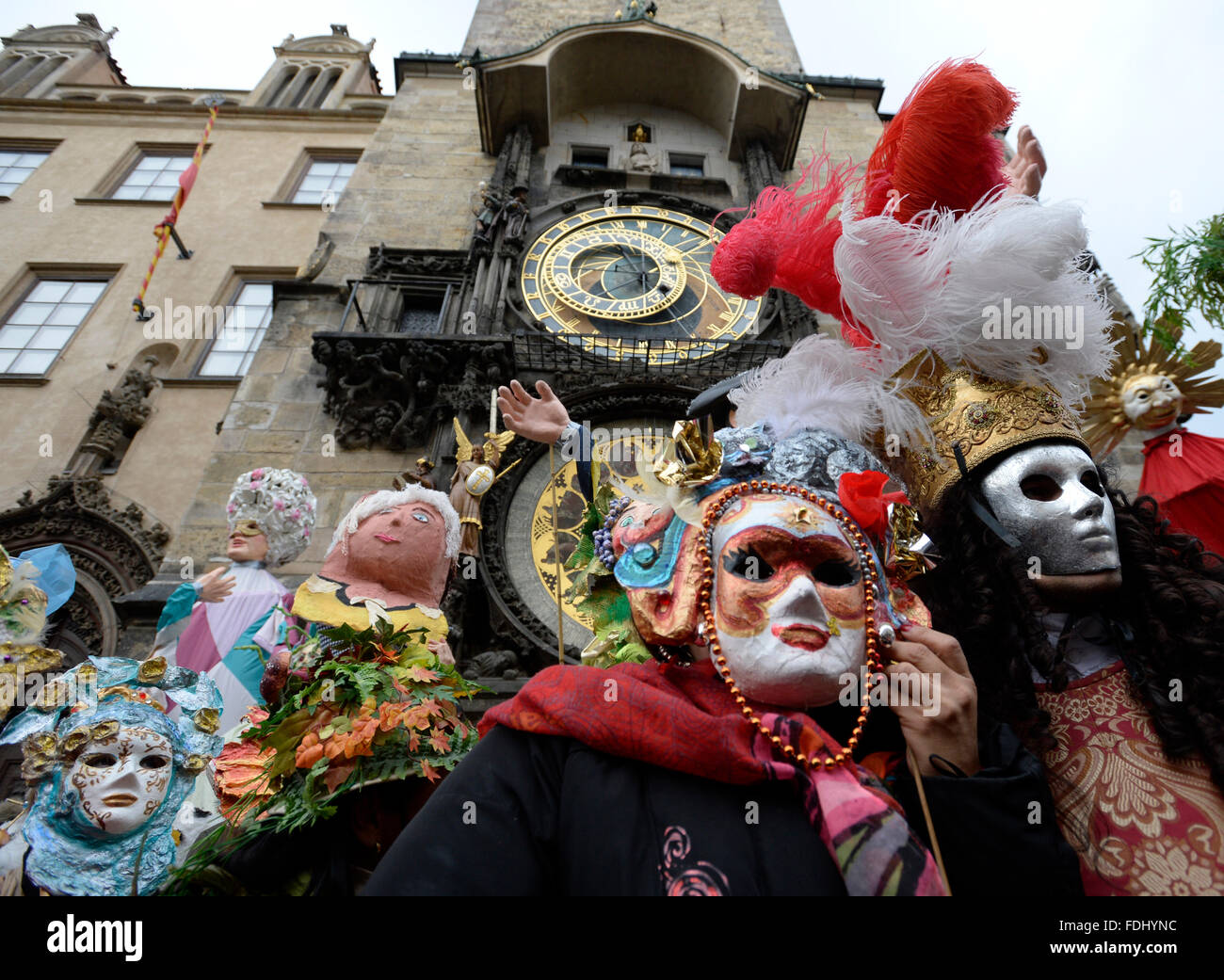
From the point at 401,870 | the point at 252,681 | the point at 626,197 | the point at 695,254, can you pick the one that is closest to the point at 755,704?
the point at 401,870

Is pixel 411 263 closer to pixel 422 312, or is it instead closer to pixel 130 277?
pixel 422 312

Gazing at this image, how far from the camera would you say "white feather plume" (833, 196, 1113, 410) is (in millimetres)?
2117

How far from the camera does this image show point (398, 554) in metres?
3.12

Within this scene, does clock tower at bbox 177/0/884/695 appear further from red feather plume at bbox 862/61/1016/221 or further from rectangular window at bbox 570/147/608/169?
red feather plume at bbox 862/61/1016/221

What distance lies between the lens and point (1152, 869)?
5.30 feet

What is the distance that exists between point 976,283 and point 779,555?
114 cm

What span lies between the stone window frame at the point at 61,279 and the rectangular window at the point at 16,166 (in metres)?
2.48

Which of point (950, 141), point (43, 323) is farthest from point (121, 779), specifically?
point (43, 323)

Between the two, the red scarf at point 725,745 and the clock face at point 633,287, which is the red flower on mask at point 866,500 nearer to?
the red scarf at point 725,745

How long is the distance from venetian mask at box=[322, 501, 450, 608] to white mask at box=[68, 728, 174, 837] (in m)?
0.93

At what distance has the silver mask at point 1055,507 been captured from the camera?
1.96 m

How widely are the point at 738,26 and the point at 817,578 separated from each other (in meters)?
11.8
